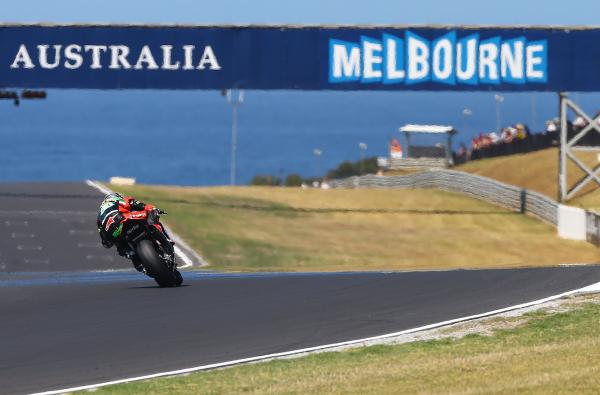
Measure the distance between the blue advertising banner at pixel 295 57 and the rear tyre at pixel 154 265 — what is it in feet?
87.8

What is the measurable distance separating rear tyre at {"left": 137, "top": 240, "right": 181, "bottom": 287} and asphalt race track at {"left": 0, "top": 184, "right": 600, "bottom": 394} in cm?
22

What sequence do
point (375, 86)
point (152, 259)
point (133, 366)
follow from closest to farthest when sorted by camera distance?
point (133, 366) → point (152, 259) → point (375, 86)

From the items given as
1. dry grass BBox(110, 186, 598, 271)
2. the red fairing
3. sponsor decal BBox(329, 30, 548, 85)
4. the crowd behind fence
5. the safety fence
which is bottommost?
dry grass BBox(110, 186, 598, 271)

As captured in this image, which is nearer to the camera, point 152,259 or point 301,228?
point 152,259

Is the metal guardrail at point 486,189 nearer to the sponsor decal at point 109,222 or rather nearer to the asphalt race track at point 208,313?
the asphalt race track at point 208,313

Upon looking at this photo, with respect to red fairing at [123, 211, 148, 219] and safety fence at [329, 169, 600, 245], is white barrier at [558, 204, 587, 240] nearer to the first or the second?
safety fence at [329, 169, 600, 245]

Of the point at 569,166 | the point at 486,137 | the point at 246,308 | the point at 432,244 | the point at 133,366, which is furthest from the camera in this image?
the point at 486,137

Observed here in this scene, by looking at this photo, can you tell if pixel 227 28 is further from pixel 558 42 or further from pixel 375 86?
pixel 558 42

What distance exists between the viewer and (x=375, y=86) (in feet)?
163

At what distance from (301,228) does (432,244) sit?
4831 millimetres

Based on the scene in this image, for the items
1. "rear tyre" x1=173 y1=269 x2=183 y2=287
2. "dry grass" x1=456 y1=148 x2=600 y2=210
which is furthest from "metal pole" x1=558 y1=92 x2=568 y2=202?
"rear tyre" x1=173 y1=269 x2=183 y2=287

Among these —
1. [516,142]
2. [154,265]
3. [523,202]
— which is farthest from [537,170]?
[154,265]

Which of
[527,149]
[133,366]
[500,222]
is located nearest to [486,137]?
[527,149]

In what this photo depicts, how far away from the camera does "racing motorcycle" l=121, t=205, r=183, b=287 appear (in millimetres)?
21422
